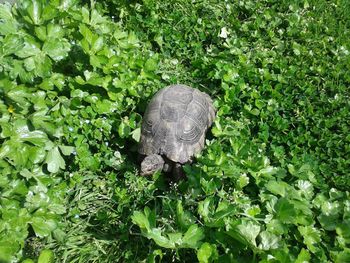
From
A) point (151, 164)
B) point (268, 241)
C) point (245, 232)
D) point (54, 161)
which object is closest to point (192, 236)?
point (245, 232)

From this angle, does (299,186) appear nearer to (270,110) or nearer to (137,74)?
(270,110)

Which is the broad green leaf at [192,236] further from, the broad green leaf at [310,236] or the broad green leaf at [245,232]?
the broad green leaf at [310,236]

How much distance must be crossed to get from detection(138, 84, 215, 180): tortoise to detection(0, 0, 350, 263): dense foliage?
0.41ft

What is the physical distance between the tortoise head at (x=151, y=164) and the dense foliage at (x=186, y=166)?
0.11 meters

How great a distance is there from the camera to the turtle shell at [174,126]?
299 cm

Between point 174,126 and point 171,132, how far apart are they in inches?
2.0

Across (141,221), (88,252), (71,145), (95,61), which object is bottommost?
(88,252)

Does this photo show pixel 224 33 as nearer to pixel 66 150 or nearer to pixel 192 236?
pixel 66 150

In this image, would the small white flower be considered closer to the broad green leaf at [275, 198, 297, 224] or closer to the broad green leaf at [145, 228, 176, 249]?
the broad green leaf at [275, 198, 297, 224]

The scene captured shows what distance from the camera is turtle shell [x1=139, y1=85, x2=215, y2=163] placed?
9.80ft

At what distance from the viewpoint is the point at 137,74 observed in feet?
11.3

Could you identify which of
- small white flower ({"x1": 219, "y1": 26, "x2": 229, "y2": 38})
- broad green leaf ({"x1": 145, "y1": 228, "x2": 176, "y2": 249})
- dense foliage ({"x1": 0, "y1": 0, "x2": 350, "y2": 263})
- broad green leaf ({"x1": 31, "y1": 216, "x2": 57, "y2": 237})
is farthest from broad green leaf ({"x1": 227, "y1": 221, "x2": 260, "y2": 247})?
small white flower ({"x1": 219, "y1": 26, "x2": 229, "y2": 38})

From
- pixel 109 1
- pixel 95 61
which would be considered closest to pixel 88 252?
pixel 95 61

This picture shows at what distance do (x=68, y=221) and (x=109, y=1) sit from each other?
2.55m
